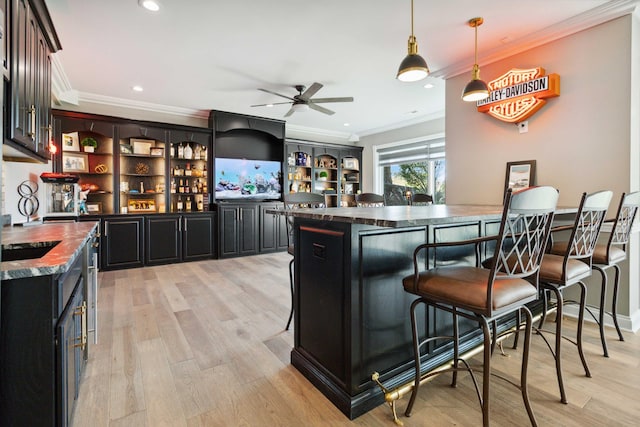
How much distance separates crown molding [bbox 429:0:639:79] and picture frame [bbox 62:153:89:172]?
5.48 metres

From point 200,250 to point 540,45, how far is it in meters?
5.52

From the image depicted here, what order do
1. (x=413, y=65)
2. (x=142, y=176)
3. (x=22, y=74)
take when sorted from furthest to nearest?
(x=142, y=176)
(x=413, y=65)
(x=22, y=74)

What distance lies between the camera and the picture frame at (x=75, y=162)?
484cm

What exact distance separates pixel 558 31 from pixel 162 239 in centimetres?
579

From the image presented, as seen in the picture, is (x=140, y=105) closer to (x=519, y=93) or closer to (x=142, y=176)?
(x=142, y=176)

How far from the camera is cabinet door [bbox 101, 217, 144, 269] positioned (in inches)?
190

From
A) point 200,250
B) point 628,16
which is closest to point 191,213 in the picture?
point 200,250

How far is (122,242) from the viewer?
16.2 feet

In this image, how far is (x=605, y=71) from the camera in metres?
2.77

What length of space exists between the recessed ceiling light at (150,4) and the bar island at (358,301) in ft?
7.32

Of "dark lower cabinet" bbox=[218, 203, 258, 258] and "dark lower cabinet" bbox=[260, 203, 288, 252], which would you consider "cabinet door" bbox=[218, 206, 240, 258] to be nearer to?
"dark lower cabinet" bbox=[218, 203, 258, 258]

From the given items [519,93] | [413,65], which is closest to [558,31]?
[519,93]

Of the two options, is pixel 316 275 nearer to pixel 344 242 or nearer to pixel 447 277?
pixel 344 242

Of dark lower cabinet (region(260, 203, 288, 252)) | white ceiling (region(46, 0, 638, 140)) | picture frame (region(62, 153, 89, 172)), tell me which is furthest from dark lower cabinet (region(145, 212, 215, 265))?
→ white ceiling (region(46, 0, 638, 140))
